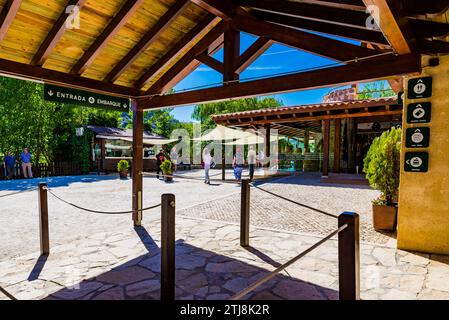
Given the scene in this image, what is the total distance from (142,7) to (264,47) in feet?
6.52

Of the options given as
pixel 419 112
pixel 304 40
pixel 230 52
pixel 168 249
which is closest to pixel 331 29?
pixel 304 40

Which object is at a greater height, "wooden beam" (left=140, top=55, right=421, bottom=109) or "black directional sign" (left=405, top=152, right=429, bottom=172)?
"wooden beam" (left=140, top=55, right=421, bottom=109)

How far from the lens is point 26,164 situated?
1538 cm

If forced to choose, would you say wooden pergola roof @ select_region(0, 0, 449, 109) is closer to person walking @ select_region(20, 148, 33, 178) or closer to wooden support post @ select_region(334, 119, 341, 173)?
wooden support post @ select_region(334, 119, 341, 173)

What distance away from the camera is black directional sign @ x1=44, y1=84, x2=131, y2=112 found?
187 inches

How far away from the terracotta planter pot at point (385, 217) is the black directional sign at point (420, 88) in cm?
213

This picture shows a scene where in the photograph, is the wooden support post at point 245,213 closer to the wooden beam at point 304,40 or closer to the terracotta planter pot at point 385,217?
the wooden beam at point 304,40

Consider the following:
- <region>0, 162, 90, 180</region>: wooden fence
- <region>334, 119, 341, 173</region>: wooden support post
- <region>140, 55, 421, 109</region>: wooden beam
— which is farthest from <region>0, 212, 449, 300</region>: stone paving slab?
<region>0, 162, 90, 180</region>: wooden fence

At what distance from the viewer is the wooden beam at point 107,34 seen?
13.3 ft

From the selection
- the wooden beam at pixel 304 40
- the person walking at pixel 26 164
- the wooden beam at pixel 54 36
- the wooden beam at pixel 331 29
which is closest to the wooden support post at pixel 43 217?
the wooden beam at pixel 54 36

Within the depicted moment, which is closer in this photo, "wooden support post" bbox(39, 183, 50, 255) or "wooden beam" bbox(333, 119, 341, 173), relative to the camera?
"wooden support post" bbox(39, 183, 50, 255)

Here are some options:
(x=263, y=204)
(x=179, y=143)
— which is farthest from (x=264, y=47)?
(x=179, y=143)

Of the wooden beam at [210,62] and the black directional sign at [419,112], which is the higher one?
the wooden beam at [210,62]

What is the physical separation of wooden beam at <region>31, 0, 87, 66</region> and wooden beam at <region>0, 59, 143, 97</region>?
0.17 metres
